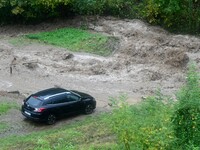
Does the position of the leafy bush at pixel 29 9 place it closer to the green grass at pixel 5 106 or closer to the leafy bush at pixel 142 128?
the green grass at pixel 5 106

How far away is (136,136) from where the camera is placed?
1322 centimetres

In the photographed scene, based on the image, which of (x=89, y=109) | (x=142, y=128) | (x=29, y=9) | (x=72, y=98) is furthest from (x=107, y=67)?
(x=142, y=128)

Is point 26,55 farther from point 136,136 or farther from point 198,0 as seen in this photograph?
point 136,136

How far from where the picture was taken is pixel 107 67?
28.8 meters

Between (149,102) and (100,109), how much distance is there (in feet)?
29.3

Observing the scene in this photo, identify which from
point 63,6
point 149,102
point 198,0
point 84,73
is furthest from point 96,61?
point 149,102

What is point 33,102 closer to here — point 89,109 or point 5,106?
point 5,106

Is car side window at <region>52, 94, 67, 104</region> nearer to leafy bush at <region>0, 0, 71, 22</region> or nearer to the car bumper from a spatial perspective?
the car bumper

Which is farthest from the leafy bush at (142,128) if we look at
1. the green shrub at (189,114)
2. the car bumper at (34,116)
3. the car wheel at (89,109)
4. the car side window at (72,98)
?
the car wheel at (89,109)

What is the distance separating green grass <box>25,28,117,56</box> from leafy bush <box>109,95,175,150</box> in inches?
663

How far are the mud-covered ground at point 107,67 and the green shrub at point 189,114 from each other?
30.4 ft

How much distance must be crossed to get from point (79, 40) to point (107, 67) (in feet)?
14.6

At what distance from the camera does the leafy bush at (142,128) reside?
1280 cm

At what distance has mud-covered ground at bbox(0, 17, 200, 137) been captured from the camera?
2605 cm
